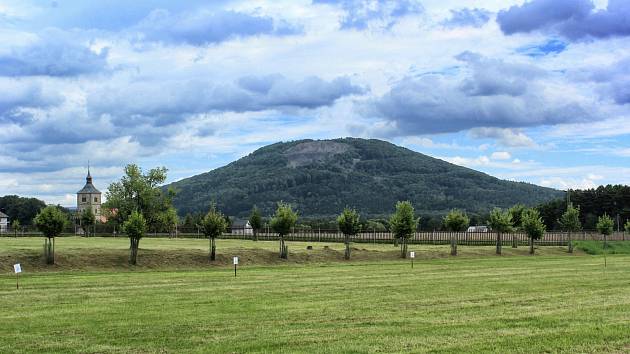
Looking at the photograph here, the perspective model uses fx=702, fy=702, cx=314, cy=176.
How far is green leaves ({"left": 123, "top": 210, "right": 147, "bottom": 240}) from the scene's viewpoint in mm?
48406

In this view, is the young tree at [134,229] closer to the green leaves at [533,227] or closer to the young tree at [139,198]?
the young tree at [139,198]

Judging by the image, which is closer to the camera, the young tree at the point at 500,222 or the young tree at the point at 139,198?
the young tree at the point at 139,198

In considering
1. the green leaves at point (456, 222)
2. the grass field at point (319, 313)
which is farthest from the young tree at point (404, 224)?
the grass field at point (319, 313)

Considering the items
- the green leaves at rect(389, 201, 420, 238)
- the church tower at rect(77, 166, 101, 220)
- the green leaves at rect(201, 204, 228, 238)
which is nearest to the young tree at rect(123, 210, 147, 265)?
the green leaves at rect(201, 204, 228, 238)

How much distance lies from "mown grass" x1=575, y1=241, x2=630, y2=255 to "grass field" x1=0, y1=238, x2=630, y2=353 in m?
42.4

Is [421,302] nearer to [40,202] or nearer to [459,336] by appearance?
[459,336]

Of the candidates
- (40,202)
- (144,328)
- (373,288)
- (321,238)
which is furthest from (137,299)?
(40,202)

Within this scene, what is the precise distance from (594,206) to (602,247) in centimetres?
6455

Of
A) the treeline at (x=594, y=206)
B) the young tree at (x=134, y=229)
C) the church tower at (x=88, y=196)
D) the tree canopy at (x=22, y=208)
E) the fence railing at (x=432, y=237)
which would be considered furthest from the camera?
the church tower at (x=88, y=196)

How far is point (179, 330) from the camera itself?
18.0 metres

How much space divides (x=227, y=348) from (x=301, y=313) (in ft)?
19.8

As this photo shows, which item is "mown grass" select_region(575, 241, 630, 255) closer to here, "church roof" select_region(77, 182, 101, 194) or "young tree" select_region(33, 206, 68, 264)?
"young tree" select_region(33, 206, 68, 264)

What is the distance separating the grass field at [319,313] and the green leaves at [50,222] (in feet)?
32.4

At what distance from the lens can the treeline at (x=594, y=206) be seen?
13325cm
